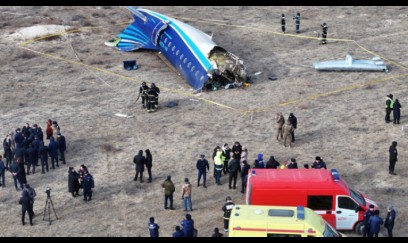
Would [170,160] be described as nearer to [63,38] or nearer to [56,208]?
[56,208]

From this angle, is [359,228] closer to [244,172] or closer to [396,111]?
[244,172]

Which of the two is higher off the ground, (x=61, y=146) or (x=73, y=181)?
(x=61, y=146)

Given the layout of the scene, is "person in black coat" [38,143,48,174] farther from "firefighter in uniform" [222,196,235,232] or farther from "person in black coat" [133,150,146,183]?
"firefighter in uniform" [222,196,235,232]

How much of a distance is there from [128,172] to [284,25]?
23033 millimetres

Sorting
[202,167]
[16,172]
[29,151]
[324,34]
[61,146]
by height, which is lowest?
[16,172]

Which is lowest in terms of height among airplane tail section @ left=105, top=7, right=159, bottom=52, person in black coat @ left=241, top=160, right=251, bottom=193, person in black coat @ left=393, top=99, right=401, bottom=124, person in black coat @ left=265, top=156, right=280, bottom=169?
person in black coat @ left=241, top=160, right=251, bottom=193

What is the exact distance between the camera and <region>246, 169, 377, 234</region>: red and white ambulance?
29531mm

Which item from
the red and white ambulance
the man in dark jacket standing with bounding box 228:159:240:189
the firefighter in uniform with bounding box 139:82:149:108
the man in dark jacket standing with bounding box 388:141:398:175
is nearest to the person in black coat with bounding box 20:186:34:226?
the man in dark jacket standing with bounding box 228:159:240:189

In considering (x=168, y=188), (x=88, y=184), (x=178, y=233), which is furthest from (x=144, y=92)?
(x=178, y=233)

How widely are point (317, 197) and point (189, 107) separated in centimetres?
1510

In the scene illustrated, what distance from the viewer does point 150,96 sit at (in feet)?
138

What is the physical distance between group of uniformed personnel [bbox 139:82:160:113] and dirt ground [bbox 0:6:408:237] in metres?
0.47

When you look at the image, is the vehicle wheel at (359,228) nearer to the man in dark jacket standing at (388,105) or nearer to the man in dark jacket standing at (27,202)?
the man in dark jacket standing at (388,105)

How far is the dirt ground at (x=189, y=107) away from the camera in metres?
33.1
